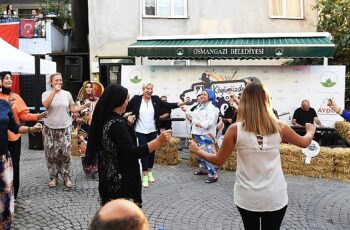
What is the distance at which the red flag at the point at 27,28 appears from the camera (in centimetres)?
1855

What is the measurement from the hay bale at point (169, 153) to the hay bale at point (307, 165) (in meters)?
2.44

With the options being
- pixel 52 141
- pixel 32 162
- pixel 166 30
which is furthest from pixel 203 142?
pixel 166 30

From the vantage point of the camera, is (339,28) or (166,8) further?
(166,8)

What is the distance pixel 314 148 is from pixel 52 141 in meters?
5.20

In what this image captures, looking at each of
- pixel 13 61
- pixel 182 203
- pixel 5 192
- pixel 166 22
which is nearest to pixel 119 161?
pixel 5 192

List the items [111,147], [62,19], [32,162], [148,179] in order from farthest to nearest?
[62,19]
[32,162]
[148,179]
[111,147]

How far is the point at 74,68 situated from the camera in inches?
508

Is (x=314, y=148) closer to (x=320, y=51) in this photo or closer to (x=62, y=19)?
(x=320, y=51)

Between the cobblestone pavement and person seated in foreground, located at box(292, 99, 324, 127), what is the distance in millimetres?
2966

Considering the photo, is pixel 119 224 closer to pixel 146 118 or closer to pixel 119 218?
pixel 119 218

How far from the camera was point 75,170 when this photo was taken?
940cm

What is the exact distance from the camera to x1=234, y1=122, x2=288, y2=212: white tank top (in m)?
3.62

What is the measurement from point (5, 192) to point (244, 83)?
8546 millimetres

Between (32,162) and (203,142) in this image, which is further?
(32,162)
